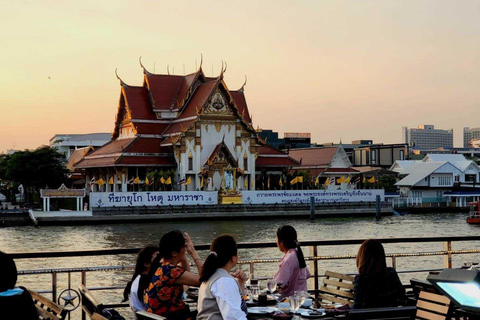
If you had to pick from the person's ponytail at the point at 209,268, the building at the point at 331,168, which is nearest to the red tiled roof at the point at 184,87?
the building at the point at 331,168

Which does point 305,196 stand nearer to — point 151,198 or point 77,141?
point 151,198

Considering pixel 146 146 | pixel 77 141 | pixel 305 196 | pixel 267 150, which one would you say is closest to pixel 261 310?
pixel 305 196

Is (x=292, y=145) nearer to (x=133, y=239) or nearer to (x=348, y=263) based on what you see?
(x=133, y=239)

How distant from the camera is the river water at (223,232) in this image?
21.1m

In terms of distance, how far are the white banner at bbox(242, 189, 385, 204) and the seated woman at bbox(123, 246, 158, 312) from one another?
44.4 meters

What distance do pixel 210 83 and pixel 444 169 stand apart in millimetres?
25872

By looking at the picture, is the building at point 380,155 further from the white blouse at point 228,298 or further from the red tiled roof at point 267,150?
the white blouse at point 228,298

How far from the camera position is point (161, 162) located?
52.1 metres

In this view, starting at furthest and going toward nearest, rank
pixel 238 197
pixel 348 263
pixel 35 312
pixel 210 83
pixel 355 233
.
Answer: pixel 210 83, pixel 238 197, pixel 355 233, pixel 348 263, pixel 35 312

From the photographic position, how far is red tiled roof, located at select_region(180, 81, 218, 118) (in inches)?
2071

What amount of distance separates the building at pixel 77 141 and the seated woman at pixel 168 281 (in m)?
108

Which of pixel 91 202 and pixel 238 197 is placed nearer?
pixel 91 202

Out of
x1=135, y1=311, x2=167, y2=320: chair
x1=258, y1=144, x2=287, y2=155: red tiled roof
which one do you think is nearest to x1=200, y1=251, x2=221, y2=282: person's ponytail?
x1=135, y1=311, x2=167, y2=320: chair

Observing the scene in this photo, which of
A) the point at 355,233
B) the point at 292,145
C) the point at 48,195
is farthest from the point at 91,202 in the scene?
the point at 292,145
